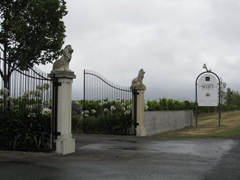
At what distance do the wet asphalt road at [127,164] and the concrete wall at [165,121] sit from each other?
17.3 feet

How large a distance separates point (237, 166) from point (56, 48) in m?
9.21

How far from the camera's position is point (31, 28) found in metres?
13.9

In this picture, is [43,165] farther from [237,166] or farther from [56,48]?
[56,48]

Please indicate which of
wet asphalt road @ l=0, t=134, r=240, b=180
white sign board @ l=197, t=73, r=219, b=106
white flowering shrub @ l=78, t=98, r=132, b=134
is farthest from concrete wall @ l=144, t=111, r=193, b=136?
wet asphalt road @ l=0, t=134, r=240, b=180

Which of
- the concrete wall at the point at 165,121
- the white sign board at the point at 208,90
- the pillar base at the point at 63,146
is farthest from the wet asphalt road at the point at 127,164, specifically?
the white sign board at the point at 208,90

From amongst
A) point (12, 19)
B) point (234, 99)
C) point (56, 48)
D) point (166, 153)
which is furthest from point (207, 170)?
point (234, 99)

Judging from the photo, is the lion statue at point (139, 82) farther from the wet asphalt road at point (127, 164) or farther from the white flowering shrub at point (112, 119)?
the wet asphalt road at point (127, 164)

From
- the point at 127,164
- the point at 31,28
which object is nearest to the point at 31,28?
the point at 31,28

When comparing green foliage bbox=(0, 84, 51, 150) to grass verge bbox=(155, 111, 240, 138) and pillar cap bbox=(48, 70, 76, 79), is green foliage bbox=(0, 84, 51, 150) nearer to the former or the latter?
pillar cap bbox=(48, 70, 76, 79)

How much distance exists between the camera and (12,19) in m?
13.7

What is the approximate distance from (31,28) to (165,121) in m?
8.85

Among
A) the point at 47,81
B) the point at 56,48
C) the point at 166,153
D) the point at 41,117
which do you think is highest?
the point at 56,48

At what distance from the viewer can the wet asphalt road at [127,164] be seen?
6609 millimetres

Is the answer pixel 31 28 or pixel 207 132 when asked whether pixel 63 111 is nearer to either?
pixel 31 28
